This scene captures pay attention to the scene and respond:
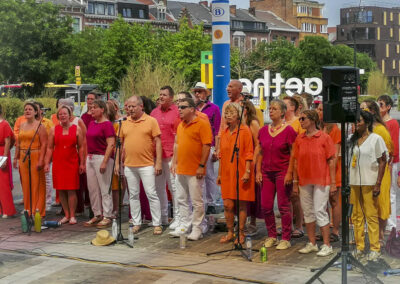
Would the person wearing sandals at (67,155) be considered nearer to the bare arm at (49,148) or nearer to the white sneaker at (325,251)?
the bare arm at (49,148)

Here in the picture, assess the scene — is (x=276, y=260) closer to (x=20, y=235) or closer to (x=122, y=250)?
(x=122, y=250)

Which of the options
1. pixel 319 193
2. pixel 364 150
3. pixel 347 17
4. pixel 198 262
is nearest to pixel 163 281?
pixel 198 262

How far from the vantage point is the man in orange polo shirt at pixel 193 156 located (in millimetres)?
9516

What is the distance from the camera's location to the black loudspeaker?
730 centimetres

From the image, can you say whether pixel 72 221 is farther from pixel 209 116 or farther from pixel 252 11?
pixel 252 11

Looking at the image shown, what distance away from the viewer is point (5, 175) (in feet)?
38.8

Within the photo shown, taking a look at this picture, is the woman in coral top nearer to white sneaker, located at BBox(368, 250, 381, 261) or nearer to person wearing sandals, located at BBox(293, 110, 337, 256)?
person wearing sandals, located at BBox(293, 110, 337, 256)

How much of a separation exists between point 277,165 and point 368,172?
118cm

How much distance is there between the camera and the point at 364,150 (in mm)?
8250

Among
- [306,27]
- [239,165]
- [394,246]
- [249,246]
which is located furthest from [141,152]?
[306,27]

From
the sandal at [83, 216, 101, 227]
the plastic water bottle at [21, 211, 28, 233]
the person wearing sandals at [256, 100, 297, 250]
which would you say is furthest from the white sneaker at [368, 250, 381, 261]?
the plastic water bottle at [21, 211, 28, 233]

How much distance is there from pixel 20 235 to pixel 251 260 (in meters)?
3.66

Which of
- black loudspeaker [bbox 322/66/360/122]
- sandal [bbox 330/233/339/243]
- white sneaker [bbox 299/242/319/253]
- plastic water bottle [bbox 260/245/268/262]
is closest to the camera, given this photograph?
black loudspeaker [bbox 322/66/360/122]

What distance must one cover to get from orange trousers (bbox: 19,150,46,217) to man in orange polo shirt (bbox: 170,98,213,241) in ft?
9.10
